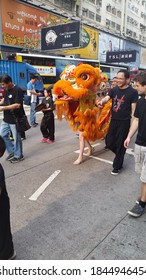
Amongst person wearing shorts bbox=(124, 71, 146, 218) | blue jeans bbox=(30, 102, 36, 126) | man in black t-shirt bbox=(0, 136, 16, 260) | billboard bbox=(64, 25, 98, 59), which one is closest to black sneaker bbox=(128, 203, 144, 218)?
person wearing shorts bbox=(124, 71, 146, 218)

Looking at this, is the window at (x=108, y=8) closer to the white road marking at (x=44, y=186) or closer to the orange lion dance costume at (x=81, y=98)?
the orange lion dance costume at (x=81, y=98)

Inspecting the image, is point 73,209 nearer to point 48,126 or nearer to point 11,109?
point 11,109

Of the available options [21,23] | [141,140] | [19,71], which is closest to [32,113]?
[141,140]

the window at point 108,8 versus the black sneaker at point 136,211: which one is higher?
the window at point 108,8

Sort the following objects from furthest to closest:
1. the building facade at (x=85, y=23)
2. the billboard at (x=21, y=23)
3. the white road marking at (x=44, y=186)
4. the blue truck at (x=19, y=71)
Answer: the building facade at (x=85, y=23), the billboard at (x=21, y=23), the blue truck at (x=19, y=71), the white road marking at (x=44, y=186)

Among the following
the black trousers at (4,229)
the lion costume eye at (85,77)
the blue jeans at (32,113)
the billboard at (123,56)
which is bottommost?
the black trousers at (4,229)

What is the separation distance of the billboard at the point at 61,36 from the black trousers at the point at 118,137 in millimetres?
18630

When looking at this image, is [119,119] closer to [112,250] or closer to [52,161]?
[52,161]

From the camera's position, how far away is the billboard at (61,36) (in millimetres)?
21000

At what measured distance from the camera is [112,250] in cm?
239

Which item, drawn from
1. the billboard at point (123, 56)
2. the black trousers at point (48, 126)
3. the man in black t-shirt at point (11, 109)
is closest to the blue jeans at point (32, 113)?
the black trousers at point (48, 126)

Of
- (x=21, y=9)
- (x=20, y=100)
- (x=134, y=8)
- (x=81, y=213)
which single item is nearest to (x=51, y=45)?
(x=21, y=9)

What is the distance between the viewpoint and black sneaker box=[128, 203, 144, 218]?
2.96 meters

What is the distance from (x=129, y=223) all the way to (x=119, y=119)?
182cm
